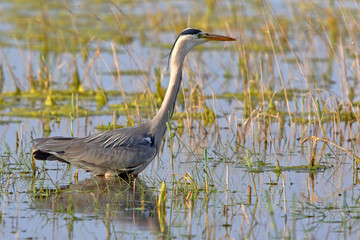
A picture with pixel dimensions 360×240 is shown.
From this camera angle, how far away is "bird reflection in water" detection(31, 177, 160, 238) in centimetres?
525

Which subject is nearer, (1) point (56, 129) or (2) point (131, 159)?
(2) point (131, 159)

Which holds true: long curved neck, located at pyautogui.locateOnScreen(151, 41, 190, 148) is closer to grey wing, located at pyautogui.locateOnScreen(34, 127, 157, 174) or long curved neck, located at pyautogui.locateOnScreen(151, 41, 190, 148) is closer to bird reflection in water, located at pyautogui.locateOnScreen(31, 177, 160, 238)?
grey wing, located at pyautogui.locateOnScreen(34, 127, 157, 174)

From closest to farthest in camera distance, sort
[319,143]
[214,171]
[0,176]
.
Answer: [0,176] < [214,171] < [319,143]

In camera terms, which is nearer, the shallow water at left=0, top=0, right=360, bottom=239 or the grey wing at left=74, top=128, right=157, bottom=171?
the shallow water at left=0, top=0, right=360, bottom=239

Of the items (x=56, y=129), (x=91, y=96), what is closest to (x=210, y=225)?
(x=56, y=129)

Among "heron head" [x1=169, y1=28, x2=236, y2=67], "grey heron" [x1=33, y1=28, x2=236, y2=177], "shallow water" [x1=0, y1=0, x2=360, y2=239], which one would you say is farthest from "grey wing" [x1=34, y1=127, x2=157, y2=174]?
"heron head" [x1=169, y1=28, x2=236, y2=67]

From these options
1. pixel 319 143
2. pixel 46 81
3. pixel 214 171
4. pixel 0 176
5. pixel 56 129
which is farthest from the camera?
pixel 46 81

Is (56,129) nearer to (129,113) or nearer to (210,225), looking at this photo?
(129,113)

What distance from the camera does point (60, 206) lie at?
18.5 feet

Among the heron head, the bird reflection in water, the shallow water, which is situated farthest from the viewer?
the heron head

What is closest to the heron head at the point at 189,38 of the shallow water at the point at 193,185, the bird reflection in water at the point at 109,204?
the shallow water at the point at 193,185

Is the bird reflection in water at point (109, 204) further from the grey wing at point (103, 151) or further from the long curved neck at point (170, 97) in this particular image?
the long curved neck at point (170, 97)

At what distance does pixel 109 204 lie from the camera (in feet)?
19.0

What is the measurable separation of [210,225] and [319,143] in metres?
3.71
